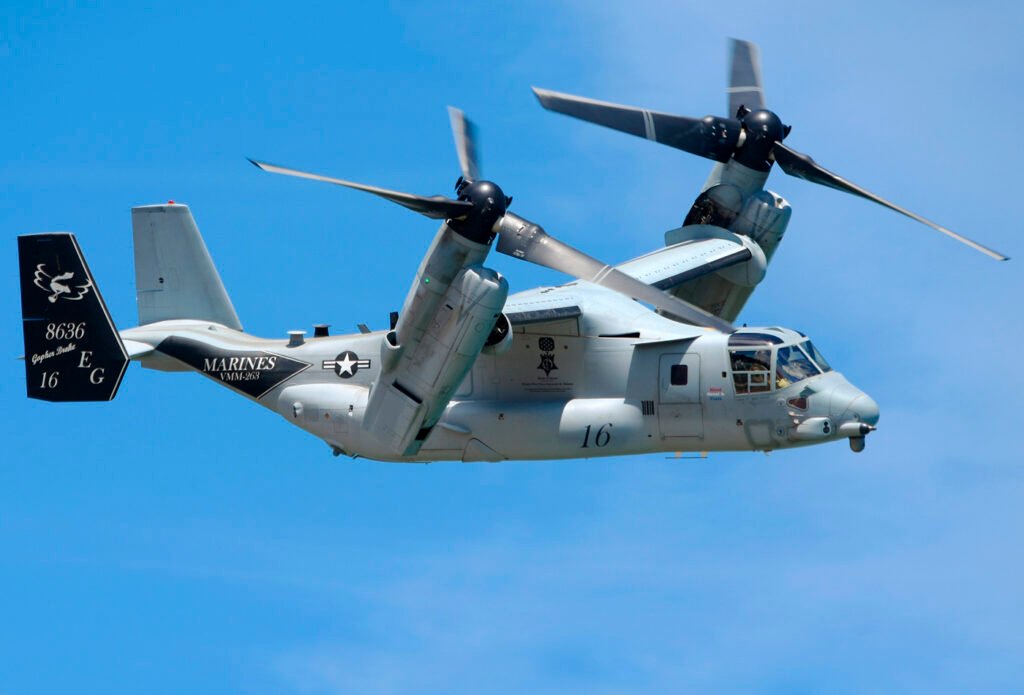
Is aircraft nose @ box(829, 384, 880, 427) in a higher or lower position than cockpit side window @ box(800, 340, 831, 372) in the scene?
lower

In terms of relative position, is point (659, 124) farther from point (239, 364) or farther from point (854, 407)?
point (239, 364)

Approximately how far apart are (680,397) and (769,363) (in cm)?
168

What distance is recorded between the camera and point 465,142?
3303cm

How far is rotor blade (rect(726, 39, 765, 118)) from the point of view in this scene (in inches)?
1570

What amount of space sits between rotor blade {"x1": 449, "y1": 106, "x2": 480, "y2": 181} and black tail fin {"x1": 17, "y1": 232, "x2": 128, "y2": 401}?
7.24 metres

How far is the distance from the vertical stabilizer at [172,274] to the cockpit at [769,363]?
10685mm

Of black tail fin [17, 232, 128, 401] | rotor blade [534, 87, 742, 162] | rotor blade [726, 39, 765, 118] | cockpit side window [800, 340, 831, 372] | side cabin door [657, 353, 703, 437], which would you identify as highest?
rotor blade [726, 39, 765, 118]

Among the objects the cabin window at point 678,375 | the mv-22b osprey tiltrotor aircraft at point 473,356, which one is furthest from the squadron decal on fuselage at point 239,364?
the cabin window at point 678,375

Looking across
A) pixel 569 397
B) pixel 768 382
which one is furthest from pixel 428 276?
pixel 768 382

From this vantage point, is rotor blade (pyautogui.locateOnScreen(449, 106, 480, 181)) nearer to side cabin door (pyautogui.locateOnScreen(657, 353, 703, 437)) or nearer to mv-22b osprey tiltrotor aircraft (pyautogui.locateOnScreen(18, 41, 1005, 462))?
mv-22b osprey tiltrotor aircraft (pyautogui.locateOnScreen(18, 41, 1005, 462))

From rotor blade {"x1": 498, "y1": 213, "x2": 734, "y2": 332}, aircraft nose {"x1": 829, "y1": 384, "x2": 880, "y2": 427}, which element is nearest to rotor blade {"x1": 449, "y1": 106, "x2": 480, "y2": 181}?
rotor blade {"x1": 498, "y1": 213, "x2": 734, "y2": 332}

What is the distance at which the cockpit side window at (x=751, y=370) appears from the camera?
1229 inches

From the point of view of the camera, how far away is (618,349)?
32094 millimetres

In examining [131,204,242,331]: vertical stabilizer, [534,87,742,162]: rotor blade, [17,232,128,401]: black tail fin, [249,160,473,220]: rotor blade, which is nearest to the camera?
[249,160,473,220]: rotor blade
